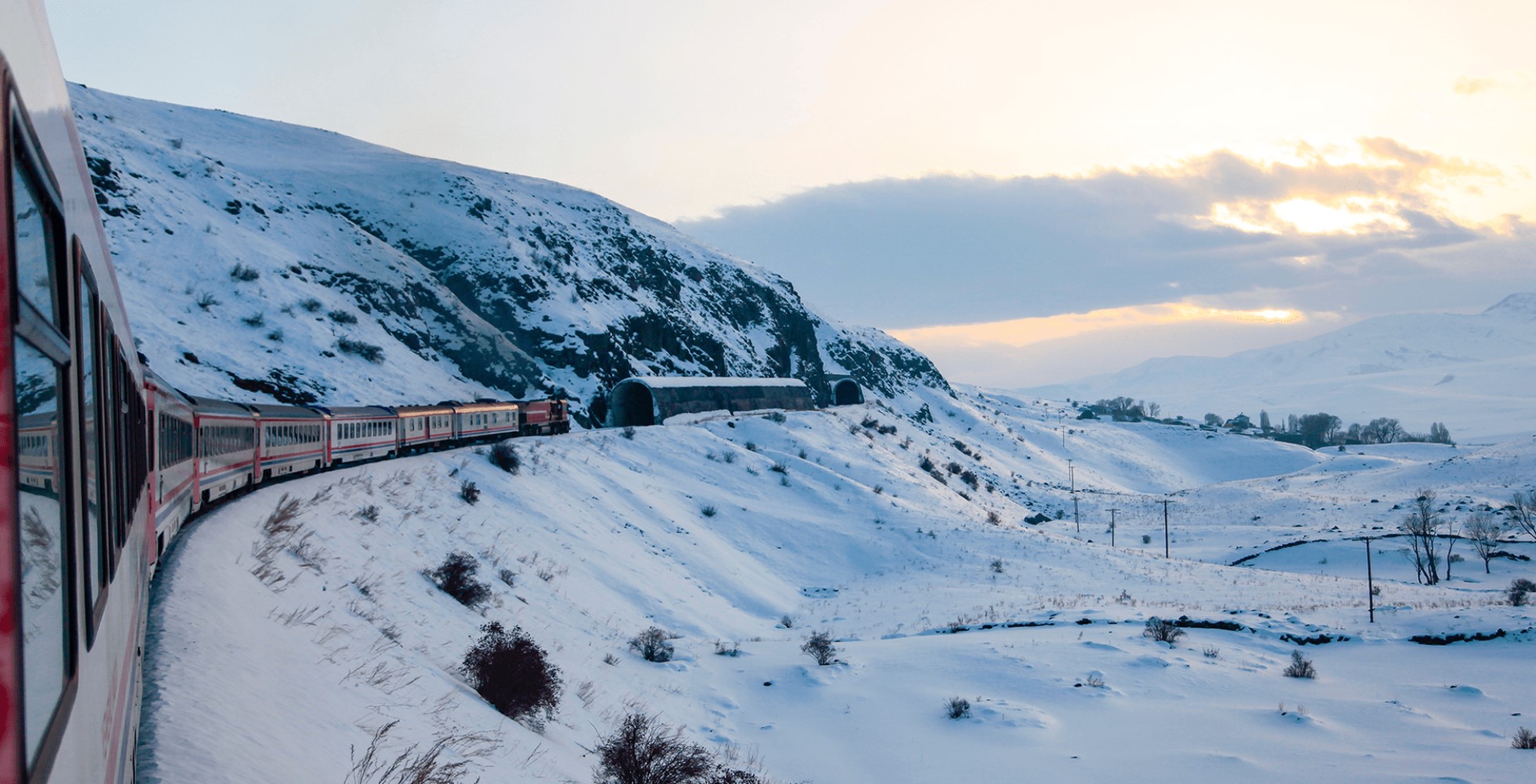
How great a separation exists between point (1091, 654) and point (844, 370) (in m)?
109

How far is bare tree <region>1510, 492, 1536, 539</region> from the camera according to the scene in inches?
2290

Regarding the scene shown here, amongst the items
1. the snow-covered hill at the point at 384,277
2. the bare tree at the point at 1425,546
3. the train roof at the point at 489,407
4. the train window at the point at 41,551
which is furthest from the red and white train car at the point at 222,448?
the bare tree at the point at 1425,546

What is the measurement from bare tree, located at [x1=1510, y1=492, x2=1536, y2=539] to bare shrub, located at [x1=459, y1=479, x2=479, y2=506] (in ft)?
209

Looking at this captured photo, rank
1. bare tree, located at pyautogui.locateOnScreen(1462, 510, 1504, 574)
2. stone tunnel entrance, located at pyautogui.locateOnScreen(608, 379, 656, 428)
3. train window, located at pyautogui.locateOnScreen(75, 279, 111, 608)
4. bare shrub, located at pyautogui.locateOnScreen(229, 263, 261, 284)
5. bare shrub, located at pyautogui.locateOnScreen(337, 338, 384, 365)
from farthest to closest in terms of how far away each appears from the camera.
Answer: stone tunnel entrance, located at pyautogui.locateOnScreen(608, 379, 656, 428)
bare tree, located at pyautogui.locateOnScreen(1462, 510, 1504, 574)
bare shrub, located at pyautogui.locateOnScreen(337, 338, 384, 365)
bare shrub, located at pyautogui.locateOnScreen(229, 263, 261, 284)
train window, located at pyautogui.locateOnScreen(75, 279, 111, 608)

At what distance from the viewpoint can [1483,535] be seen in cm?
5506

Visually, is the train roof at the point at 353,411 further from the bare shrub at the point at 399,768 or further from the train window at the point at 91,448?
the train window at the point at 91,448

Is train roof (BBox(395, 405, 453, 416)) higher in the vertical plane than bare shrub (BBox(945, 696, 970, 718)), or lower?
higher

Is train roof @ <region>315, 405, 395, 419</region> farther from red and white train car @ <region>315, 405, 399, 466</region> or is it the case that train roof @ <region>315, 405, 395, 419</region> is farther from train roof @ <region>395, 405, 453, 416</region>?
train roof @ <region>395, 405, 453, 416</region>

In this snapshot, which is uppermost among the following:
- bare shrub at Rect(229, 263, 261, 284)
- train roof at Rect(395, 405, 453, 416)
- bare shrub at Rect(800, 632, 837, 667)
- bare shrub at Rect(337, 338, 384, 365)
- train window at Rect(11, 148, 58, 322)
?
bare shrub at Rect(229, 263, 261, 284)

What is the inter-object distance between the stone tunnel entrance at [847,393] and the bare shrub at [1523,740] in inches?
3626

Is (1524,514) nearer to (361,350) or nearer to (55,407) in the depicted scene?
(361,350)

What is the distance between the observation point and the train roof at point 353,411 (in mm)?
26184

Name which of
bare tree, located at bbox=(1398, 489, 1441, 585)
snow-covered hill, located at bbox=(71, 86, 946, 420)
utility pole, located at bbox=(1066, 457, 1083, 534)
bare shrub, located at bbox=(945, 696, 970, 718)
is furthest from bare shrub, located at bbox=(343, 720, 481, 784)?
utility pole, located at bbox=(1066, 457, 1083, 534)

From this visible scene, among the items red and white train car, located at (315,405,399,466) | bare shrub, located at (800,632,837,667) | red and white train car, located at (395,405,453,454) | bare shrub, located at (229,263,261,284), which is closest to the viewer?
bare shrub, located at (800,632,837,667)
